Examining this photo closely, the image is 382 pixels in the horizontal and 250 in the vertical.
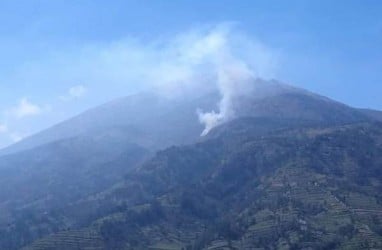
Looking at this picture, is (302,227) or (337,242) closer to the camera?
(337,242)

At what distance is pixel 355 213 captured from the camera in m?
165

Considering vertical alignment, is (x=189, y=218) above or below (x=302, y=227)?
above

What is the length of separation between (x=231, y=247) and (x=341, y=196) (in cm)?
3767

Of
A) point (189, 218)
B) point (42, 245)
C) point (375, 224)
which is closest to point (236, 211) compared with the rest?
point (189, 218)

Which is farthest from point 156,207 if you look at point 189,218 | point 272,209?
point 272,209

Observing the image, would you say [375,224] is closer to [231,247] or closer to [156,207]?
[231,247]

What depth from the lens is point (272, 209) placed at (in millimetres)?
178000

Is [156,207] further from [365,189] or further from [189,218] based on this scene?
[365,189]

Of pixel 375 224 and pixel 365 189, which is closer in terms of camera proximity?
pixel 375 224

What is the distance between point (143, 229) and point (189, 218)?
19548 millimetres

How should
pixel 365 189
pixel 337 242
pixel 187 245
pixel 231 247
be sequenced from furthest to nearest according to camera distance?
1. pixel 365 189
2. pixel 187 245
3. pixel 231 247
4. pixel 337 242

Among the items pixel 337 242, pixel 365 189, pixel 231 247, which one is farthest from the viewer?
pixel 365 189

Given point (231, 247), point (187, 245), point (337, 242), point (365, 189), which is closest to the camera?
point (337, 242)

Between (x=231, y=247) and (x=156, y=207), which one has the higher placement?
(x=156, y=207)
